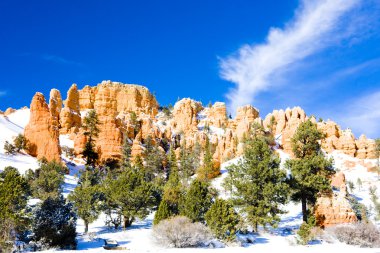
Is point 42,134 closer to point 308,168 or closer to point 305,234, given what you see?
point 308,168

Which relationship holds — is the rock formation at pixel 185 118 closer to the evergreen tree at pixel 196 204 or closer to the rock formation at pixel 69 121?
the rock formation at pixel 69 121

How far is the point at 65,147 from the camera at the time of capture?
75438 mm

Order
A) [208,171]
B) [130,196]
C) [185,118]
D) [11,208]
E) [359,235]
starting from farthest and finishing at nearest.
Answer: [185,118] < [208,171] < [130,196] < [359,235] < [11,208]

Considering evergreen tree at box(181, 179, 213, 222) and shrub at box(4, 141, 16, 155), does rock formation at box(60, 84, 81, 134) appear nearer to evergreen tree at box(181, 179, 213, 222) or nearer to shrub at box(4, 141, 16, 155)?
shrub at box(4, 141, 16, 155)

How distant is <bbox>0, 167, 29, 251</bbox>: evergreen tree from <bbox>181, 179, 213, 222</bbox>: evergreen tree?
1199cm

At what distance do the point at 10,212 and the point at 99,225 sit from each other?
44.5 ft

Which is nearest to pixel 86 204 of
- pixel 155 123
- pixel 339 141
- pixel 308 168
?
pixel 308 168

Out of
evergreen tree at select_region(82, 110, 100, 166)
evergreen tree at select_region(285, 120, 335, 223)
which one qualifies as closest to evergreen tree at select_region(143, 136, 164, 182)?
evergreen tree at select_region(82, 110, 100, 166)

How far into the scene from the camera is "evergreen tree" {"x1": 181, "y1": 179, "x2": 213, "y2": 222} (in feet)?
91.9

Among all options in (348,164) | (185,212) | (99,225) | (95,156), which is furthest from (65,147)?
(348,164)

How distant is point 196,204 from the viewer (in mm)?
28438

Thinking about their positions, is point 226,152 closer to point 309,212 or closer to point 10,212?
point 309,212

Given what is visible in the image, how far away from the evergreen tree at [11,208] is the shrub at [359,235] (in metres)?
23.4

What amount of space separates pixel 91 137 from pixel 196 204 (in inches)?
2238
